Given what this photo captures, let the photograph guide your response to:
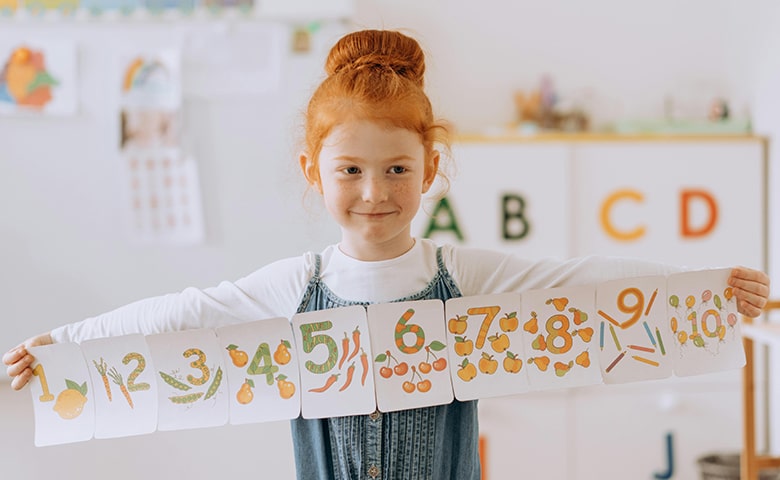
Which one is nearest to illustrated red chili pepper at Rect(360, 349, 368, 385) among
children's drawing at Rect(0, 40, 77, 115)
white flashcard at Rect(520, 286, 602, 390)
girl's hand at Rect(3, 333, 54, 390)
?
white flashcard at Rect(520, 286, 602, 390)

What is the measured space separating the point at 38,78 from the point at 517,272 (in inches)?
59.5

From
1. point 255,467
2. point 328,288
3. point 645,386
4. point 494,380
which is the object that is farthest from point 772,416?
point 328,288

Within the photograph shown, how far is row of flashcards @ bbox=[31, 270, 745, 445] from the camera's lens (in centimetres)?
117

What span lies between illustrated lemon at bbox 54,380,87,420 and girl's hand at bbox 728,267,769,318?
2.94ft

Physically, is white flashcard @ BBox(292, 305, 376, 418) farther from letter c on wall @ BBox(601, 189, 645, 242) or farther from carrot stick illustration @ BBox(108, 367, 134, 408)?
letter c on wall @ BBox(601, 189, 645, 242)

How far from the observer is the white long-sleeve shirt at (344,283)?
47.2 inches

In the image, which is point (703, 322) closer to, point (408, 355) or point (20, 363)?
point (408, 355)

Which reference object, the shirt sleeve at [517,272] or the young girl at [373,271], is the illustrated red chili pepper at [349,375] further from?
the shirt sleeve at [517,272]

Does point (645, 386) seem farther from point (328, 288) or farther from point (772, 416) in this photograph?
point (328, 288)

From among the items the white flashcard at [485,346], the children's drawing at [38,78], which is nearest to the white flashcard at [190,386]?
the white flashcard at [485,346]

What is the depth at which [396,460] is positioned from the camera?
1177mm

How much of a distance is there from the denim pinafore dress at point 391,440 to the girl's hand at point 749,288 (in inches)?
15.4

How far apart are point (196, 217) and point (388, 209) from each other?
1.24m

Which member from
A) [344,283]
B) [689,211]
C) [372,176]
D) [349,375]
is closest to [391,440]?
[349,375]
